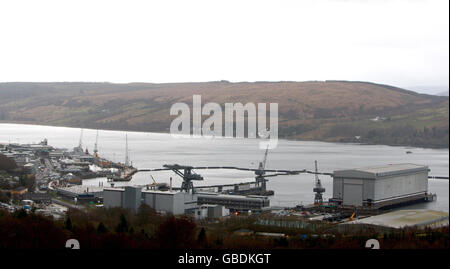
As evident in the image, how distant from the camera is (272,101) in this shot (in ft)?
95.0

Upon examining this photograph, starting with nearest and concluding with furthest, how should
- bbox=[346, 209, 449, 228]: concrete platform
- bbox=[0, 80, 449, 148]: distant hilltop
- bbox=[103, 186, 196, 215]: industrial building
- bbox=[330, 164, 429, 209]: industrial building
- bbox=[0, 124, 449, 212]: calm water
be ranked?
1. bbox=[346, 209, 449, 228]: concrete platform
2. bbox=[103, 186, 196, 215]: industrial building
3. bbox=[330, 164, 429, 209]: industrial building
4. bbox=[0, 124, 449, 212]: calm water
5. bbox=[0, 80, 449, 148]: distant hilltop

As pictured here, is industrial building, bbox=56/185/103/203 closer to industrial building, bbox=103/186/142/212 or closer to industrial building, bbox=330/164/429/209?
industrial building, bbox=103/186/142/212

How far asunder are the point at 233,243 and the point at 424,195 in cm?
556

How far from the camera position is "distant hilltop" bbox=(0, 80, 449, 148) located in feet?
65.2

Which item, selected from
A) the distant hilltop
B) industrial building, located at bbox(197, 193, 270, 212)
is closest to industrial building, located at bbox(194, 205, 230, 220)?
industrial building, located at bbox(197, 193, 270, 212)

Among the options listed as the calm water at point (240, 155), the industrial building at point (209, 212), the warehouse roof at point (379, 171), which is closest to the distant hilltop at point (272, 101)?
the calm water at point (240, 155)

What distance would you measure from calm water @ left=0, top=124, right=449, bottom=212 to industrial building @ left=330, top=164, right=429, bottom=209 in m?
0.39

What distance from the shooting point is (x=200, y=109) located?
97.7 feet

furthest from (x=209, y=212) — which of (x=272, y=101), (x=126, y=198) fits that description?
(x=272, y=101)

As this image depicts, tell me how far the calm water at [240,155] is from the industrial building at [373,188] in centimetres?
39

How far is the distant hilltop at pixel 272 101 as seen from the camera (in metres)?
19.9
